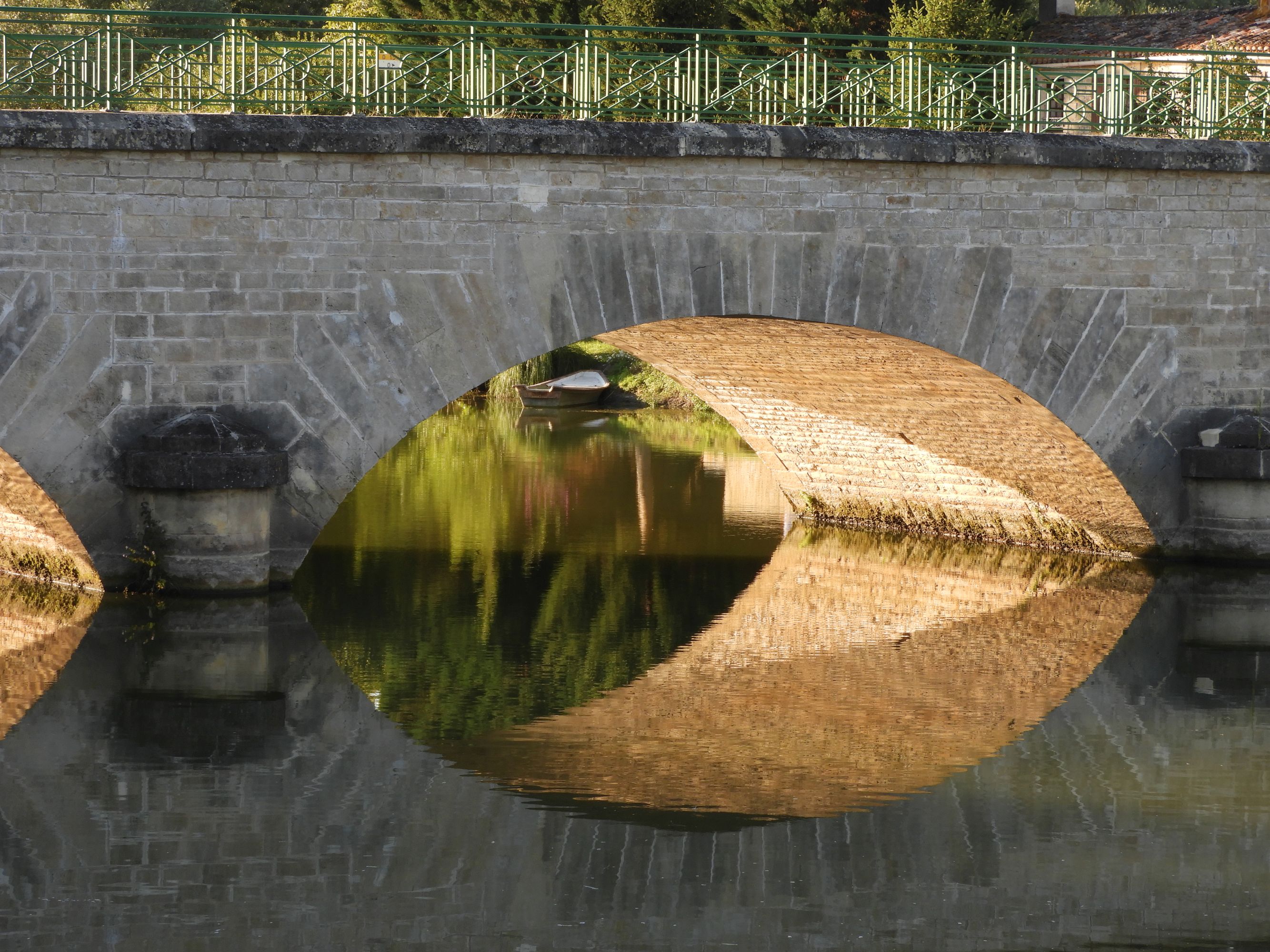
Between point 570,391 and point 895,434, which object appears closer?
point 895,434

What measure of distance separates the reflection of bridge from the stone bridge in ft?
7.81

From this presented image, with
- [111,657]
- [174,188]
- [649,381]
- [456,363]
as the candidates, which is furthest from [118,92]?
[649,381]

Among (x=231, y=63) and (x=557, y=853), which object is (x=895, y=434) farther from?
(x=557, y=853)

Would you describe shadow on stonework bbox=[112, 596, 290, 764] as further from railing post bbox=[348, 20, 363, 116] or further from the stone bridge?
railing post bbox=[348, 20, 363, 116]

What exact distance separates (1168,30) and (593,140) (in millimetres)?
15789

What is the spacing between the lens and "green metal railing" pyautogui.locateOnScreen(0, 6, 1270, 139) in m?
9.21

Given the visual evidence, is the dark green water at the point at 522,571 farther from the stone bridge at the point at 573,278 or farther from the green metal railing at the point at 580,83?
the green metal railing at the point at 580,83

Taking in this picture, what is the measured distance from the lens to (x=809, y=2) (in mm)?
20188

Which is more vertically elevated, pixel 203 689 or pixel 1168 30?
pixel 1168 30

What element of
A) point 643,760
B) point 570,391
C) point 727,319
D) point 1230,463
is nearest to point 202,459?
point 643,760

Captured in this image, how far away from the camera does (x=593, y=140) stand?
9.45 metres

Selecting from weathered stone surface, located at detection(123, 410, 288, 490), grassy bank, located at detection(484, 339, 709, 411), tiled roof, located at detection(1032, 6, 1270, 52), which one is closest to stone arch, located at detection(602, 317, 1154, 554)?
weathered stone surface, located at detection(123, 410, 288, 490)

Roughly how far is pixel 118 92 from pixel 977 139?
4894mm

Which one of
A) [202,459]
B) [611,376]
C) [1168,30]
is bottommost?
[611,376]
